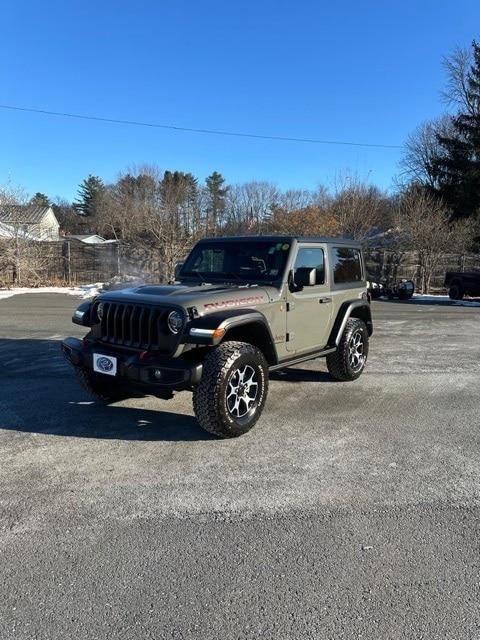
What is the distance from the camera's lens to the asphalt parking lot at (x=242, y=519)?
2.46 m

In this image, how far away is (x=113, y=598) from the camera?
2.57 metres

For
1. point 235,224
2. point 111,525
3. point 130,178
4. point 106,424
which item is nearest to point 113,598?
point 111,525

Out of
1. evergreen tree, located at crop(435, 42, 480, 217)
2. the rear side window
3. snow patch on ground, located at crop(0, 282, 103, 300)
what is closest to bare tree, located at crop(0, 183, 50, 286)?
snow patch on ground, located at crop(0, 282, 103, 300)

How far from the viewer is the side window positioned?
5875mm

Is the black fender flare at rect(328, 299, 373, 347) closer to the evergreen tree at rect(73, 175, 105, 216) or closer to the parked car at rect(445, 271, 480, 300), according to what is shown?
the parked car at rect(445, 271, 480, 300)

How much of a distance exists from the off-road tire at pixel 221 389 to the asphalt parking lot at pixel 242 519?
0.17 metres

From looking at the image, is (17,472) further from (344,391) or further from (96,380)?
(344,391)

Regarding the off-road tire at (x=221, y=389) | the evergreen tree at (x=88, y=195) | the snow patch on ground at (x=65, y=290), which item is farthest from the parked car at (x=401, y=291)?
the evergreen tree at (x=88, y=195)

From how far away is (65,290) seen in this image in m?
20.5

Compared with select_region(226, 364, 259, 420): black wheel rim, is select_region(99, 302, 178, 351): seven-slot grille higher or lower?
higher

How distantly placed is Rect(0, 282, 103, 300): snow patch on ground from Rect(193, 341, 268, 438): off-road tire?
14.9 metres

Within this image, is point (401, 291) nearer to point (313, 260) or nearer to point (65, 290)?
point (65, 290)

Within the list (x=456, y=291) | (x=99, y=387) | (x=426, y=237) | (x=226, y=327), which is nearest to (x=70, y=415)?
(x=99, y=387)

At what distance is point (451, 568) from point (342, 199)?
85.2 feet
